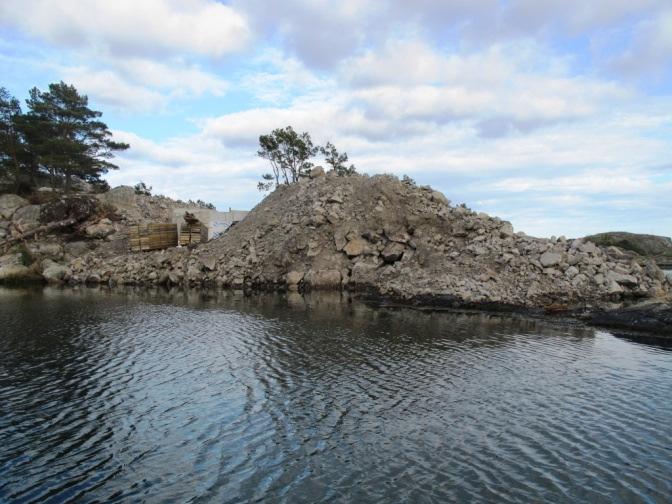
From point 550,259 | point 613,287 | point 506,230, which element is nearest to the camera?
point 613,287

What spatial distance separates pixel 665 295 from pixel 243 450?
42603 mm

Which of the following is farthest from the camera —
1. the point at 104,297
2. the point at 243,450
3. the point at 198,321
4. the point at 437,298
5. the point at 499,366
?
the point at 104,297

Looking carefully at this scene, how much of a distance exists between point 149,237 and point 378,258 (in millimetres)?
33649

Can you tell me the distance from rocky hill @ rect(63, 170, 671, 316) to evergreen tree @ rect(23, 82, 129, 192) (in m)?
18.7

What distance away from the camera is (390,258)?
5488cm

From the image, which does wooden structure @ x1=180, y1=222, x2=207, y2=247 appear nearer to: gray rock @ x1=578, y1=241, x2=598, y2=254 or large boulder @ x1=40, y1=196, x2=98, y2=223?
large boulder @ x1=40, y1=196, x2=98, y2=223

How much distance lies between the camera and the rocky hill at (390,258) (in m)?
44.6

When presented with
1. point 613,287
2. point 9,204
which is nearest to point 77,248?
point 9,204

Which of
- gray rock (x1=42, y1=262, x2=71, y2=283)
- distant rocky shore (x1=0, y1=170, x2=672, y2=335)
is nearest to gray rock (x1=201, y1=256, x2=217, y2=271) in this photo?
distant rocky shore (x1=0, y1=170, x2=672, y2=335)

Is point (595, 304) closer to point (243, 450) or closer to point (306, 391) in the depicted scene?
point (306, 391)

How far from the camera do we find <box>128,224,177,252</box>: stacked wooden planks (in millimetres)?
67688

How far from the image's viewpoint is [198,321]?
37281 millimetres

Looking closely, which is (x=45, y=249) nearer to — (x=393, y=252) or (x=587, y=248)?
(x=393, y=252)

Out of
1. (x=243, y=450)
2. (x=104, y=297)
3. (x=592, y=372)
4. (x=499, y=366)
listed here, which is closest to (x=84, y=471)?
(x=243, y=450)
